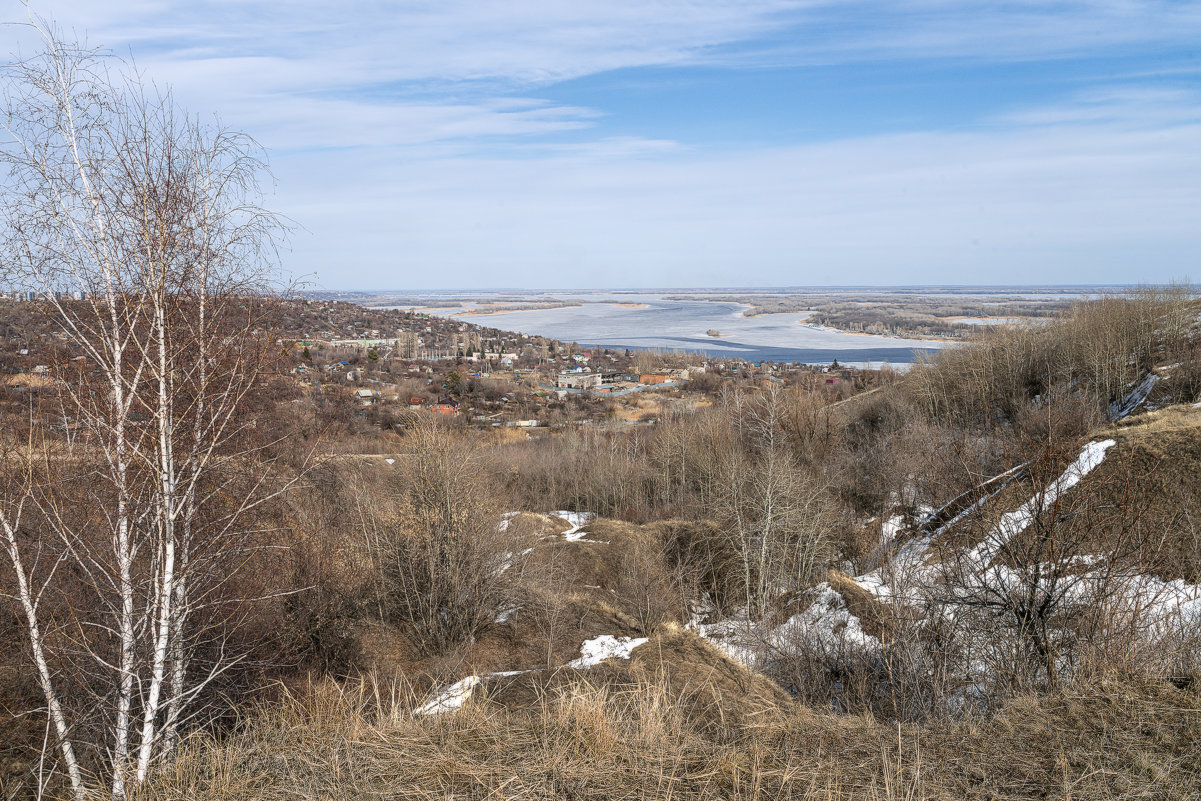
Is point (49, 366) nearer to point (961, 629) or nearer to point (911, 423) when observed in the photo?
point (961, 629)

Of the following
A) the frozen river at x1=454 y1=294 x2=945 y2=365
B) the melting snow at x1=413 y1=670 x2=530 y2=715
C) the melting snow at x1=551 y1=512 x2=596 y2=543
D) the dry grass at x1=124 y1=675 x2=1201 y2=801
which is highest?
the frozen river at x1=454 y1=294 x2=945 y2=365

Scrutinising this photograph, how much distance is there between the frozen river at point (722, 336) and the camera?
87375mm

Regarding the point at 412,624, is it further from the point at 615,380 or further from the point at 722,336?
the point at 722,336

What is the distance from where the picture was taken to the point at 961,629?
810 cm

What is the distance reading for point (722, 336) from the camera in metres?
118

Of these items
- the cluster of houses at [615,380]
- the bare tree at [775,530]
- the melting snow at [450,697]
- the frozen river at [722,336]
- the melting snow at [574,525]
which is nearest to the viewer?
the melting snow at [450,697]

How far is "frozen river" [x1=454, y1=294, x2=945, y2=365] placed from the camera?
8738 cm

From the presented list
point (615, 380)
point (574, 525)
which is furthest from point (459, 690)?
point (615, 380)

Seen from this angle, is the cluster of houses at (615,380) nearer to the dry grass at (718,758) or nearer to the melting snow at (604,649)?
the melting snow at (604,649)

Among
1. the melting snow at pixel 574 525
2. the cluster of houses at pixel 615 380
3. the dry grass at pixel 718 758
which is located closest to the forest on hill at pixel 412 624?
the dry grass at pixel 718 758

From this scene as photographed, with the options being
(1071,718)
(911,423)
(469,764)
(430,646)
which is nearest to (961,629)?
(1071,718)

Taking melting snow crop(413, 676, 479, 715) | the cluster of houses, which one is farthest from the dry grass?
the cluster of houses

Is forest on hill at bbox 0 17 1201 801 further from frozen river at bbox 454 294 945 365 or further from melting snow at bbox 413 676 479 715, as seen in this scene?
frozen river at bbox 454 294 945 365

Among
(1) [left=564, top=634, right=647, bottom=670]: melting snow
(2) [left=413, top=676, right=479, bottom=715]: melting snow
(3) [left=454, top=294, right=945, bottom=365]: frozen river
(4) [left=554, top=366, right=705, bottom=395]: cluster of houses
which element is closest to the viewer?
(2) [left=413, top=676, right=479, bottom=715]: melting snow
